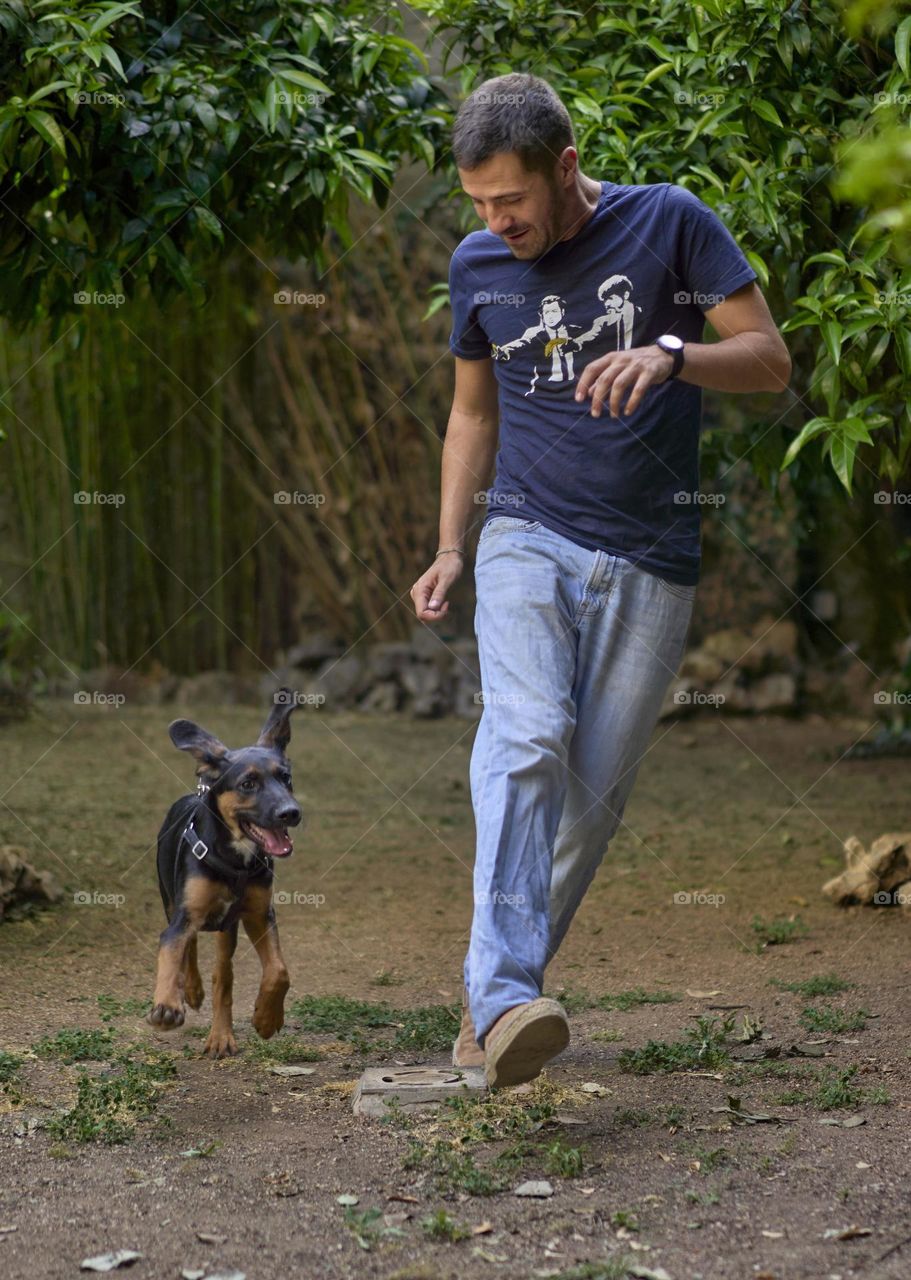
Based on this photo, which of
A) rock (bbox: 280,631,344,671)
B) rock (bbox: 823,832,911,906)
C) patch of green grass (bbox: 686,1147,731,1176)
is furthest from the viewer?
rock (bbox: 280,631,344,671)

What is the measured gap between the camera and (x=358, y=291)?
955 centimetres

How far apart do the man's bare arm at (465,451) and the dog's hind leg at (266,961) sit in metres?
0.71

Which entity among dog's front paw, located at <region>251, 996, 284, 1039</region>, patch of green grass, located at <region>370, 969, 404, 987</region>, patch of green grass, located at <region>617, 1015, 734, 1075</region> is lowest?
patch of green grass, located at <region>370, 969, 404, 987</region>

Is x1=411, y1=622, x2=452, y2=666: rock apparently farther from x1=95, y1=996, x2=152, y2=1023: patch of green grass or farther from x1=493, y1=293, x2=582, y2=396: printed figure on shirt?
x1=493, y1=293, x2=582, y2=396: printed figure on shirt

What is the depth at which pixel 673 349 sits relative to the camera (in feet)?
8.64

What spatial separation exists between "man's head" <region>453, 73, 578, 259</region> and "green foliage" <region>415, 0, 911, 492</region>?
3.18ft

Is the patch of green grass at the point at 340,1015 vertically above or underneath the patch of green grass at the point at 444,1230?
underneath


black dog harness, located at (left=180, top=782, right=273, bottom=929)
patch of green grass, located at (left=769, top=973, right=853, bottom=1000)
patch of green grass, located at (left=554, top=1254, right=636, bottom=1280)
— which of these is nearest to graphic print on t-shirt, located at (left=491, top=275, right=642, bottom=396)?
black dog harness, located at (left=180, top=782, right=273, bottom=929)

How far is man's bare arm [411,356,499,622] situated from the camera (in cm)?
317

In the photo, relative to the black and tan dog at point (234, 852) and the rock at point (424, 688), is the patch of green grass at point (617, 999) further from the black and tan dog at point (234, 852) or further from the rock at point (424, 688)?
the rock at point (424, 688)

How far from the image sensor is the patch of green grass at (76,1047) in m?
3.40

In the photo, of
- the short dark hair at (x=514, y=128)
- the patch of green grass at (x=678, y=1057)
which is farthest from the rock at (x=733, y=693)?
the short dark hair at (x=514, y=128)

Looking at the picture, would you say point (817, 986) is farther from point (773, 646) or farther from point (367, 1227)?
point (773, 646)

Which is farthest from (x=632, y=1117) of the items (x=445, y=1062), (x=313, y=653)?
(x=313, y=653)
